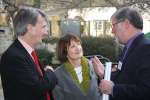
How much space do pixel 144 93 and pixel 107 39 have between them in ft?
62.2

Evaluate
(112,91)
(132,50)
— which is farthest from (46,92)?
(132,50)

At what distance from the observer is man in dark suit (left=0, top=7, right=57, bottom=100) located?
4066 millimetres

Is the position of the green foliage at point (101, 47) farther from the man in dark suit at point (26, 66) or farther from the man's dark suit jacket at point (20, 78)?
the man's dark suit jacket at point (20, 78)

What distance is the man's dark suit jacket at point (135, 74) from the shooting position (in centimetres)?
394

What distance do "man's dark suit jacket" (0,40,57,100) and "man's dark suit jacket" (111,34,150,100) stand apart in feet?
2.13

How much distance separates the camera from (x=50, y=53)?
21.3 meters

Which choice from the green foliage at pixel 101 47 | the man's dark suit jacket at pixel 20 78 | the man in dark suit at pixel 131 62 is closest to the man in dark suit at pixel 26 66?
the man's dark suit jacket at pixel 20 78

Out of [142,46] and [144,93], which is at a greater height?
[142,46]

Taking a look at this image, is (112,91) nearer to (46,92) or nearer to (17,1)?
(46,92)

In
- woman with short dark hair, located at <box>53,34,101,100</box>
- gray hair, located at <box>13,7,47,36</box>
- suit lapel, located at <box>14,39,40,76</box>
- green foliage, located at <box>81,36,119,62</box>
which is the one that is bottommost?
green foliage, located at <box>81,36,119,62</box>

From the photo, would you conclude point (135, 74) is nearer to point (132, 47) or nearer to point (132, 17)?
point (132, 47)

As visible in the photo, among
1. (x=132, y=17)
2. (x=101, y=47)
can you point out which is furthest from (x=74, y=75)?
(x=101, y=47)

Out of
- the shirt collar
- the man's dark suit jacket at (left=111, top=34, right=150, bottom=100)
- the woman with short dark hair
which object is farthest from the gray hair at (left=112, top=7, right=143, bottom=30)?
the woman with short dark hair

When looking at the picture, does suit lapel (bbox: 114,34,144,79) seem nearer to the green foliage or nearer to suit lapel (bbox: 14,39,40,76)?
suit lapel (bbox: 14,39,40,76)
